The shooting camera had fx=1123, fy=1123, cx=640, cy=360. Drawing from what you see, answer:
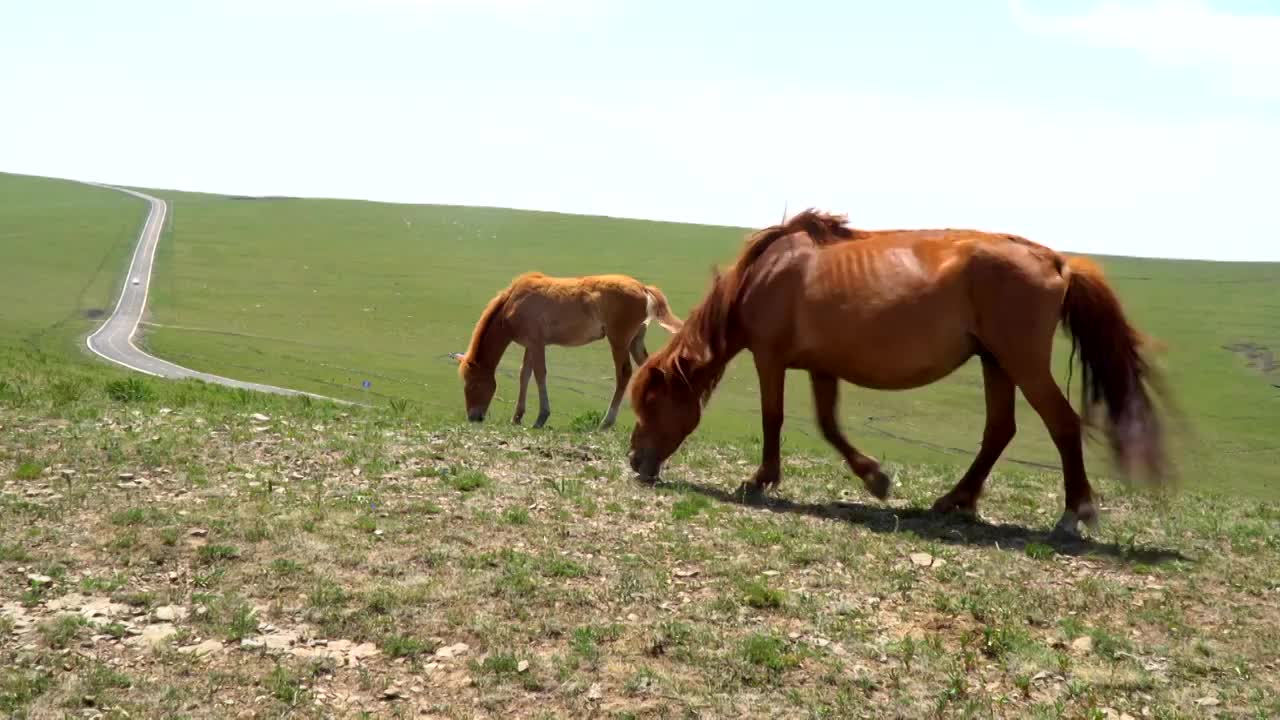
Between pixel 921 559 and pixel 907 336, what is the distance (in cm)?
239

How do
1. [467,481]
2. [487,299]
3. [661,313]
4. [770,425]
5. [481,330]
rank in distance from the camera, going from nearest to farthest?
[467,481], [770,425], [661,313], [481,330], [487,299]

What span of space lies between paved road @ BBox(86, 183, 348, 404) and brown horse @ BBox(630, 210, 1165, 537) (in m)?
12.2

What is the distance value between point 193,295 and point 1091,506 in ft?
191

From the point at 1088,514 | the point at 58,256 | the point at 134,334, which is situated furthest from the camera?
the point at 58,256

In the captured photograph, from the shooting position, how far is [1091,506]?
32.1ft

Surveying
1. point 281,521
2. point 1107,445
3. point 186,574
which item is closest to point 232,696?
point 186,574

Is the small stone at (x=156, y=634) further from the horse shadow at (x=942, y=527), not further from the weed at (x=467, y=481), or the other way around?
the horse shadow at (x=942, y=527)

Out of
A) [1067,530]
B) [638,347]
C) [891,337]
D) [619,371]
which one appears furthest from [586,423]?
[1067,530]

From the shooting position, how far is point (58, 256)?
7375 cm

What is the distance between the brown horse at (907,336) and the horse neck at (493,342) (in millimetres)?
7556

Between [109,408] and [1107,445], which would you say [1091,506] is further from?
[109,408]

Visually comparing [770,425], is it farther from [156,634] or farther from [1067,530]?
[156,634]

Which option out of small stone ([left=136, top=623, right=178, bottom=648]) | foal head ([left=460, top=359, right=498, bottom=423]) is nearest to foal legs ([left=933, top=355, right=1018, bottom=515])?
small stone ([left=136, top=623, right=178, bottom=648])

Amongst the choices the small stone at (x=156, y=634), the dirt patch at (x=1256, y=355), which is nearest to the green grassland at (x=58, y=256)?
the small stone at (x=156, y=634)
